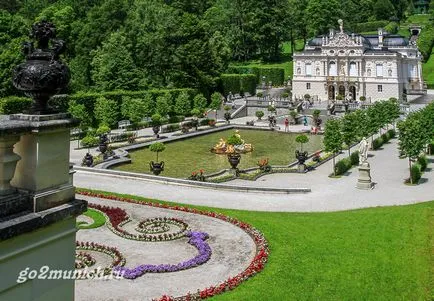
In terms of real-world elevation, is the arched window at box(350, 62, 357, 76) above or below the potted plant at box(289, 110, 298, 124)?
above

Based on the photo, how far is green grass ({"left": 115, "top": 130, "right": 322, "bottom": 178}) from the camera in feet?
116

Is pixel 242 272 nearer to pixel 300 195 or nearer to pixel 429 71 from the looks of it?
pixel 300 195

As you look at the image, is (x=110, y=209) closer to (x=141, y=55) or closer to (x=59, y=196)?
(x=59, y=196)

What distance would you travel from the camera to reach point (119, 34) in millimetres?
66500

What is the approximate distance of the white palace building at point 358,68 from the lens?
7219 cm

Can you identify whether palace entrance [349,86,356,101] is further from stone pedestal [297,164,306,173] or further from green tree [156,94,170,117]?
stone pedestal [297,164,306,173]

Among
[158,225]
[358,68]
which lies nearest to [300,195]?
[158,225]

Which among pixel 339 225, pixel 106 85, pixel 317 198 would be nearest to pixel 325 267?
pixel 339 225

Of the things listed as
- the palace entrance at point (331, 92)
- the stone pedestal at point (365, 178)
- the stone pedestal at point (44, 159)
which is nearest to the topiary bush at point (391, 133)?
the stone pedestal at point (365, 178)

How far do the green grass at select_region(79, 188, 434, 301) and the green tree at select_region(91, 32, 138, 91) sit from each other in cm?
4415

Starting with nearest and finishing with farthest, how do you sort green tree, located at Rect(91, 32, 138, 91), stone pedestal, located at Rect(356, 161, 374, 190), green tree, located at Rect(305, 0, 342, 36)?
stone pedestal, located at Rect(356, 161, 374, 190), green tree, located at Rect(91, 32, 138, 91), green tree, located at Rect(305, 0, 342, 36)

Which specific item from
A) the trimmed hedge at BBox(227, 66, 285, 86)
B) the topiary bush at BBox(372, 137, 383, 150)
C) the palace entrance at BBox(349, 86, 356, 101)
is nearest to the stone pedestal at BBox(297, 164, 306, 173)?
the topiary bush at BBox(372, 137, 383, 150)

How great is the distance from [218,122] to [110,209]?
41.0 meters

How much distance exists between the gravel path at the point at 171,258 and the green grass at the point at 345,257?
992 millimetres
